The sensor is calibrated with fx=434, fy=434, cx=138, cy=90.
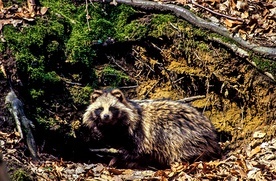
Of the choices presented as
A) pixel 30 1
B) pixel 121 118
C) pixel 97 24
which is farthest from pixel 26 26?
pixel 121 118

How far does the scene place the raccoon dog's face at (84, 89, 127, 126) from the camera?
6.77m

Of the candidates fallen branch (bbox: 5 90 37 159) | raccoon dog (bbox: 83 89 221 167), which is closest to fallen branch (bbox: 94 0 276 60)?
raccoon dog (bbox: 83 89 221 167)

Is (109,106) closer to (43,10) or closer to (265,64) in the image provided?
(43,10)

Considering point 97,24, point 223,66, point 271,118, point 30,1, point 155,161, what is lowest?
point 155,161

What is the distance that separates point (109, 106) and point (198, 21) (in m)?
2.46

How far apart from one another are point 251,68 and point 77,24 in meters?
3.26

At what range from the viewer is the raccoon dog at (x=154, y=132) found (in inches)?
272

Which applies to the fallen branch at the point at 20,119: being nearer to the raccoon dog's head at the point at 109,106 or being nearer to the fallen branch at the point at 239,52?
the raccoon dog's head at the point at 109,106

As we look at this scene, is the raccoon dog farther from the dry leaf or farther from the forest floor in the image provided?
the dry leaf

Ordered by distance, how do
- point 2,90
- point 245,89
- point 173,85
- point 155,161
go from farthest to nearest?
1. point 173,85
2. point 245,89
3. point 155,161
4. point 2,90

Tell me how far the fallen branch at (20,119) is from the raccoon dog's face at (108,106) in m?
1.02

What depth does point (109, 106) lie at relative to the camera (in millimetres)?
6805

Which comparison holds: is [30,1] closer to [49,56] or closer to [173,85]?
[49,56]

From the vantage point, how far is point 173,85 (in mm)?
8555
